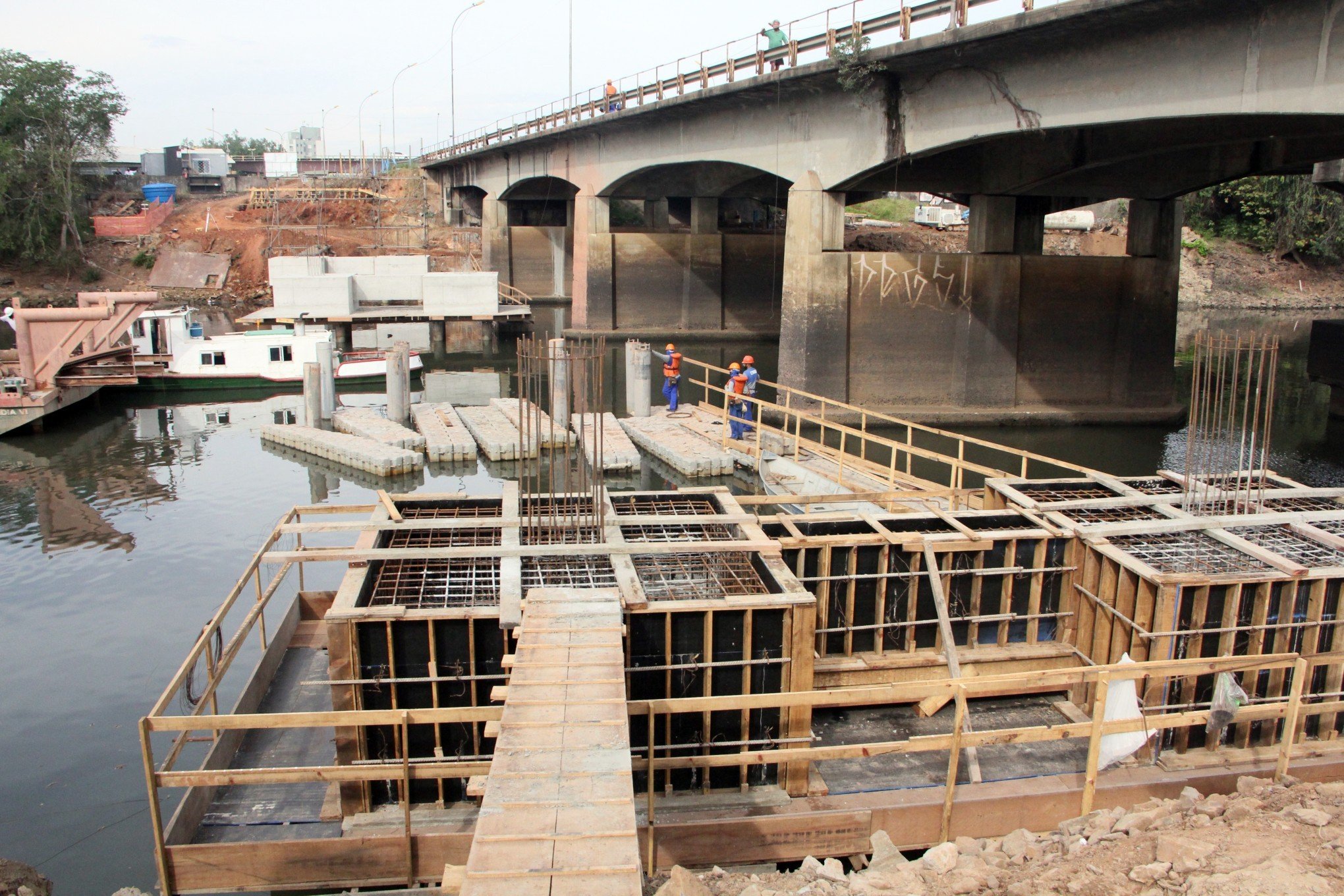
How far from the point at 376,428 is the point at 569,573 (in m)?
20.9

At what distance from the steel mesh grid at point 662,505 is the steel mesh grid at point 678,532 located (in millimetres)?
257

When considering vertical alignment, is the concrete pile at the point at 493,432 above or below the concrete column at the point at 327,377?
below

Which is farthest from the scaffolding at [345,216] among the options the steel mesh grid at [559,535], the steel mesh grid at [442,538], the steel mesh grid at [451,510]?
the steel mesh grid at [559,535]

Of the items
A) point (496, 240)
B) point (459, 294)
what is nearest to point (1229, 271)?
point (496, 240)

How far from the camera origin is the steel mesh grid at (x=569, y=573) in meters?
10.0

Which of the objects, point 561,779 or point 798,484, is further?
point 798,484

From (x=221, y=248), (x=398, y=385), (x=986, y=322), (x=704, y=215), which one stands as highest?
(x=704, y=215)

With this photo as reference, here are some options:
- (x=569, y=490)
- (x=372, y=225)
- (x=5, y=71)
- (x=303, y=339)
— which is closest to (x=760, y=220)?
(x=372, y=225)

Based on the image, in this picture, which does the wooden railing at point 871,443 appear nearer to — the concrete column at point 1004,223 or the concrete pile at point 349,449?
the concrete column at point 1004,223

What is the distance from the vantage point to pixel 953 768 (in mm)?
8875

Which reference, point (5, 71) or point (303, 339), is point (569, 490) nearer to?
point (303, 339)

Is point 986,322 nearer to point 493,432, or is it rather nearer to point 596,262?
point 493,432

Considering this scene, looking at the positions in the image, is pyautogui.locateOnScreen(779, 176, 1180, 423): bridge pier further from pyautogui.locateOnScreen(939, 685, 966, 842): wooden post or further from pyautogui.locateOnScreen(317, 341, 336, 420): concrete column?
pyautogui.locateOnScreen(939, 685, 966, 842): wooden post

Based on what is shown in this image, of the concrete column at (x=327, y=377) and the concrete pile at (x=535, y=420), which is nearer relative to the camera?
the concrete pile at (x=535, y=420)
